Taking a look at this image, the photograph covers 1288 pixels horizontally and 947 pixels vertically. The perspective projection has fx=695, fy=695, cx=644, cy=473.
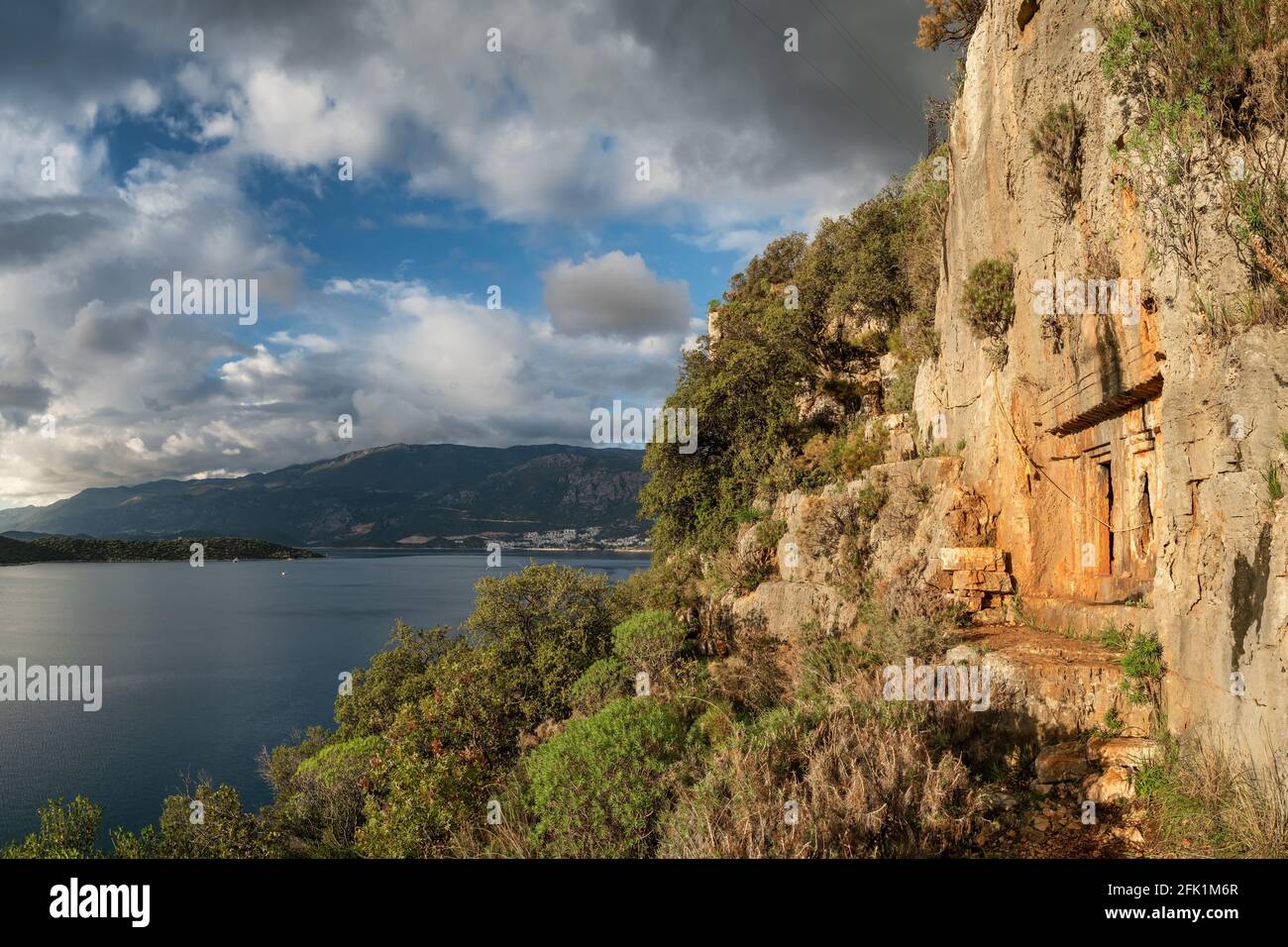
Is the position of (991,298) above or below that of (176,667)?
above

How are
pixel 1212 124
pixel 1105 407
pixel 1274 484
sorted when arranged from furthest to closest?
pixel 1105 407, pixel 1212 124, pixel 1274 484

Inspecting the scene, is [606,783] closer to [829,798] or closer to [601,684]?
[829,798]

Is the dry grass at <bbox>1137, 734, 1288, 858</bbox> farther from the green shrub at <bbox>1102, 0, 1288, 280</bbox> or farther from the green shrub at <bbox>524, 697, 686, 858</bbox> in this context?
the green shrub at <bbox>524, 697, 686, 858</bbox>

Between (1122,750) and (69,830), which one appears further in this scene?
(69,830)

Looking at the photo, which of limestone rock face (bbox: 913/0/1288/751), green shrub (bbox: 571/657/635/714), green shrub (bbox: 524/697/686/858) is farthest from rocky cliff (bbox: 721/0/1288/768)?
green shrub (bbox: 524/697/686/858)

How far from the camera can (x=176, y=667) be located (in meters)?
61.7

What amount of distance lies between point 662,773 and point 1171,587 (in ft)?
18.5

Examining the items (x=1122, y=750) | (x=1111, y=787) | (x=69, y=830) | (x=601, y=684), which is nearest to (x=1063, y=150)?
(x=1122, y=750)

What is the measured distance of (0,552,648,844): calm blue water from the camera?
3716 cm

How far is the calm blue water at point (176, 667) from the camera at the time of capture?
122ft

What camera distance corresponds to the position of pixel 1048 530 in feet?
34.6

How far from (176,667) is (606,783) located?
69.0m

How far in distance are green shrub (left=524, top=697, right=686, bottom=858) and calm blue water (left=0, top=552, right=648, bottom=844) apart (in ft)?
105
